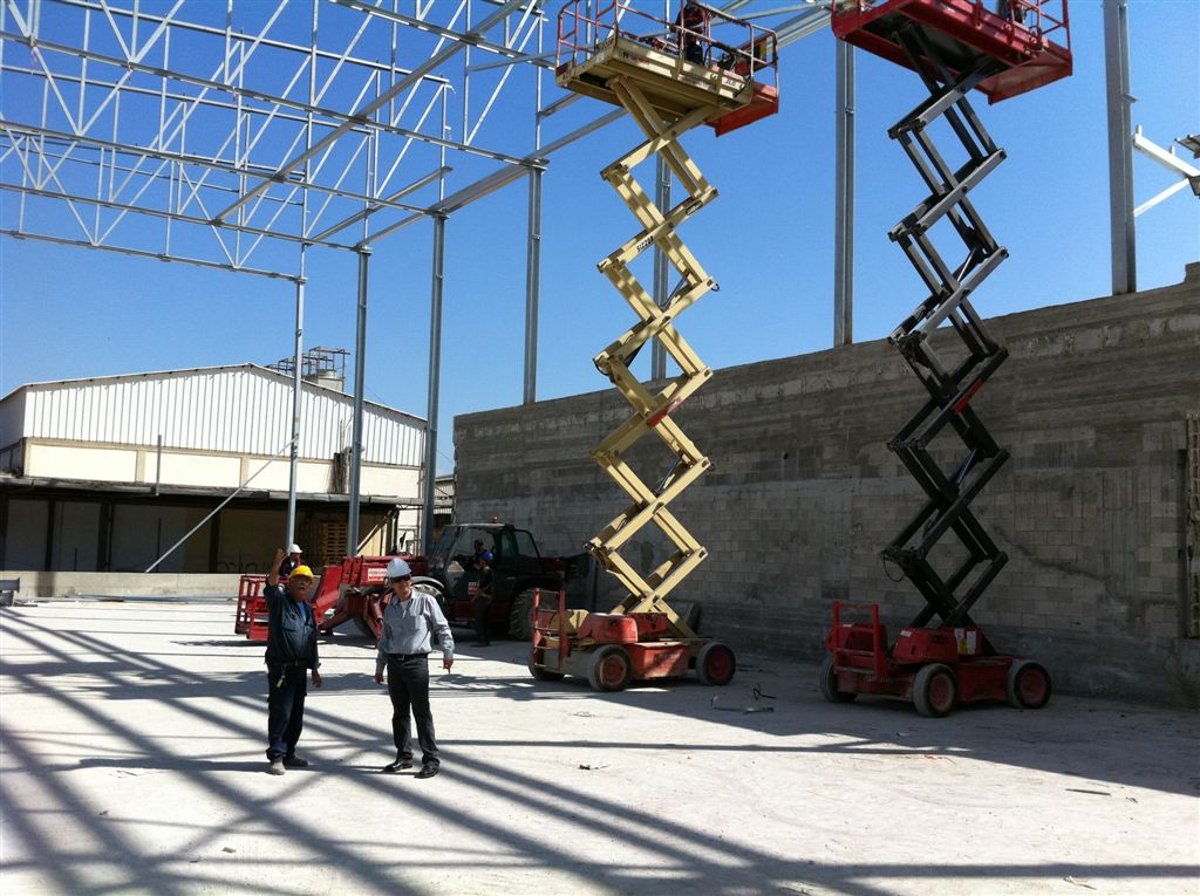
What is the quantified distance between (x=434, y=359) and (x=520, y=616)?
32.5 feet

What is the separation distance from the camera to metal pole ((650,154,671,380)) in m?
21.3

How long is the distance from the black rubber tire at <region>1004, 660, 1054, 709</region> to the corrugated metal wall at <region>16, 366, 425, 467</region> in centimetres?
3564

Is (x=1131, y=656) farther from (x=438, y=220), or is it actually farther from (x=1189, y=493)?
(x=438, y=220)

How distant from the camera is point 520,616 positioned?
1948 centimetres

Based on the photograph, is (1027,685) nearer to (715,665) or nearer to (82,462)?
(715,665)

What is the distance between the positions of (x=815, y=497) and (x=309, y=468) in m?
30.5

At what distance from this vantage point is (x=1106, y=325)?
12.9m

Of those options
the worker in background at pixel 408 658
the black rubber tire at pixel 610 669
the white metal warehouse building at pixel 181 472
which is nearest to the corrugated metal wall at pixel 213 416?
the white metal warehouse building at pixel 181 472

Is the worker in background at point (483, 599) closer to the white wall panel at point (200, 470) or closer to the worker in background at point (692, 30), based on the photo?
the worker in background at point (692, 30)

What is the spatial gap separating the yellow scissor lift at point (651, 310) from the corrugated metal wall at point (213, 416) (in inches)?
1236

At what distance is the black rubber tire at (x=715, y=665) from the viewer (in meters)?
13.9

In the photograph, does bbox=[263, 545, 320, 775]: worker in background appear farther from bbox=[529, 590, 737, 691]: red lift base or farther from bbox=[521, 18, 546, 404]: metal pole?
bbox=[521, 18, 546, 404]: metal pole

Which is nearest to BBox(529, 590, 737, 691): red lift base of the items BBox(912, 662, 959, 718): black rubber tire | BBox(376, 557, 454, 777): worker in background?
BBox(912, 662, 959, 718): black rubber tire

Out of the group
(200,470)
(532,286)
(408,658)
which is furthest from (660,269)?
(200,470)
